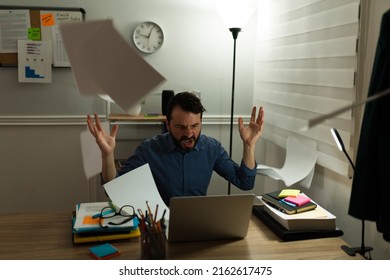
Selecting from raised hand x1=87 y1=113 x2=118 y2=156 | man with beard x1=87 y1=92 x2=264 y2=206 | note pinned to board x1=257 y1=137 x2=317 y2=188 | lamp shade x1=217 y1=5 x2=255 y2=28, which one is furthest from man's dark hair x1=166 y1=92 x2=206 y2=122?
lamp shade x1=217 y1=5 x2=255 y2=28

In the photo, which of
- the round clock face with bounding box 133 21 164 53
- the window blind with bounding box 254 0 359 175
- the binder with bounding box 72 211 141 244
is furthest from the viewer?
the round clock face with bounding box 133 21 164 53

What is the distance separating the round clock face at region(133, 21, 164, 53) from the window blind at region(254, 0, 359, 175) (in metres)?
0.66

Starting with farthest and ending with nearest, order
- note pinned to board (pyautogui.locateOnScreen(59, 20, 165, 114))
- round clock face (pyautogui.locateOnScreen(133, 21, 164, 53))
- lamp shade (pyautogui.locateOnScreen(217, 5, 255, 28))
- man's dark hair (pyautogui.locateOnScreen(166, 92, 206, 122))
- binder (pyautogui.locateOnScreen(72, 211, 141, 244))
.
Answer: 1. round clock face (pyautogui.locateOnScreen(133, 21, 164, 53))
2. lamp shade (pyautogui.locateOnScreen(217, 5, 255, 28))
3. man's dark hair (pyautogui.locateOnScreen(166, 92, 206, 122))
4. binder (pyautogui.locateOnScreen(72, 211, 141, 244))
5. note pinned to board (pyautogui.locateOnScreen(59, 20, 165, 114))

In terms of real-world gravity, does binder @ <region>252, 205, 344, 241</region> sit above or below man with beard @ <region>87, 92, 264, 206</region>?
below

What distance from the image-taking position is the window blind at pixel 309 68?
5.38 ft

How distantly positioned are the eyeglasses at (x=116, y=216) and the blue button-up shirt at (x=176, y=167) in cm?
38

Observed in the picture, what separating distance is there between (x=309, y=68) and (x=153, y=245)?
1203mm

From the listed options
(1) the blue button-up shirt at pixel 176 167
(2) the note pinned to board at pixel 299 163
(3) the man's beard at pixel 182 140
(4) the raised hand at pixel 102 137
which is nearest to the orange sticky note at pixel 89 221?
(4) the raised hand at pixel 102 137

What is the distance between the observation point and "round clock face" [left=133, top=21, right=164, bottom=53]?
2623 mm

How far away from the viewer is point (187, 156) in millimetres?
1886

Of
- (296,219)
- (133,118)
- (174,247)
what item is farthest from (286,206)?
(133,118)

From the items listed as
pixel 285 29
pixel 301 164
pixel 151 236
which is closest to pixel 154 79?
pixel 151 236

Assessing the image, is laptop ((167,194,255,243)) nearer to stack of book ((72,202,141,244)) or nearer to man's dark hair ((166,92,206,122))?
stack of book ((72,202,141,244))
